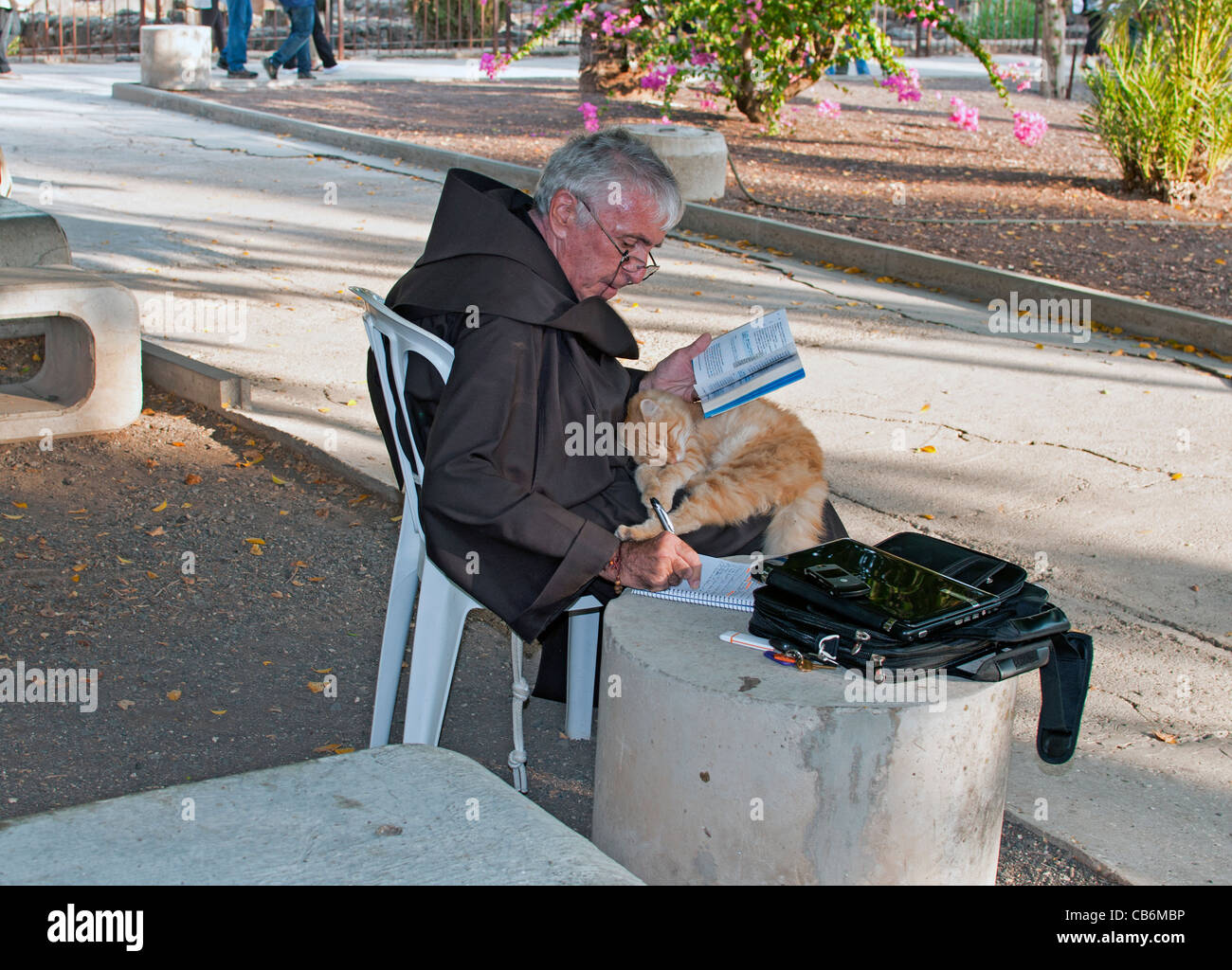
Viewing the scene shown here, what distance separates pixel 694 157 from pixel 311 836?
10.0m

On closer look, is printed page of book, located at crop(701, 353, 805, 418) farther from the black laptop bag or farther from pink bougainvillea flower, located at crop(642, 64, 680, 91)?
pink bougainvillea flower, located at crop(642, 64, 680, 91)

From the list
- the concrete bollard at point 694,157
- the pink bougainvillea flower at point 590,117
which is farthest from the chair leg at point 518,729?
the pink bougainvillea flower at point 590,117

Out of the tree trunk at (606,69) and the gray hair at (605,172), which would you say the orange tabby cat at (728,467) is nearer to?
the gray hair at (605,172)

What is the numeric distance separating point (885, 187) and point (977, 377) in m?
5.84

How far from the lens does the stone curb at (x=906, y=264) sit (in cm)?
803

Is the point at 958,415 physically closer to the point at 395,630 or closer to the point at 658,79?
the point at 395,630

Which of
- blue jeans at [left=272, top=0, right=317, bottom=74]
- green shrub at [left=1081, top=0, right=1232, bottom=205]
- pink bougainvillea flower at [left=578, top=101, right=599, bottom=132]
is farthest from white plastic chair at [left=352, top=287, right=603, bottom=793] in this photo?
blue jeans at [left=272, top=0, right=317, bottom=74]

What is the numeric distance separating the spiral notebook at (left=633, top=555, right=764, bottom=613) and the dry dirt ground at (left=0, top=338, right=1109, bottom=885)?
0.79 m

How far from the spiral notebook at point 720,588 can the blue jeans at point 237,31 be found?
20.2 meters

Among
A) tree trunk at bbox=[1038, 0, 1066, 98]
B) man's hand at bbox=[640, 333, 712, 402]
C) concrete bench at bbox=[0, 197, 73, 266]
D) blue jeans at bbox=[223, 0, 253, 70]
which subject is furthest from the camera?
blue jeans at bbox=[223, 0, 253, 70]

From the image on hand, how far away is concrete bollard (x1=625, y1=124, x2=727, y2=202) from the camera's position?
11406mm

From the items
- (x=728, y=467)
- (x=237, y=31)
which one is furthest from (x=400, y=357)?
(x=237, y=31)

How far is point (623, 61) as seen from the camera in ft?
61.4

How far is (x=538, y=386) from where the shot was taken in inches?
124
